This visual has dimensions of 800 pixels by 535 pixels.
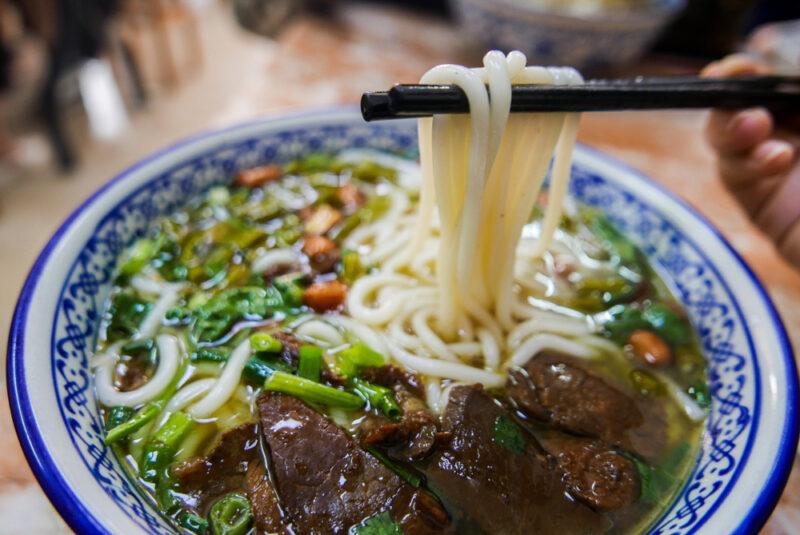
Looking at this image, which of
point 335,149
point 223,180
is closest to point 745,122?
point 335,149

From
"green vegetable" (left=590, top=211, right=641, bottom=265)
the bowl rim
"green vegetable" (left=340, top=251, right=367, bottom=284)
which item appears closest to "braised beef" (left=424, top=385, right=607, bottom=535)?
"green vegetable" (left=340, top=251, right=367, bottom=284)

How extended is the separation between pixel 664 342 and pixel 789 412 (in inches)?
21.6

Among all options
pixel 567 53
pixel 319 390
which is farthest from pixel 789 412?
pixel 567 53

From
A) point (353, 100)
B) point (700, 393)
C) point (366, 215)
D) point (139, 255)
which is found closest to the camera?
point (700, 393)

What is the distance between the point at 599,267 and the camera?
2.44 meters

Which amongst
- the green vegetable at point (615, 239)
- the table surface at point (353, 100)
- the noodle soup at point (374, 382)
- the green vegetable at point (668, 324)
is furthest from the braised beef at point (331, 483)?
the green vegetable at point (615, 239)

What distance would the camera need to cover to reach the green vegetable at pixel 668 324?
83.9 inches

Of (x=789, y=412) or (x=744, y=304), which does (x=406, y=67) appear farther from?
(x=789, y=412)

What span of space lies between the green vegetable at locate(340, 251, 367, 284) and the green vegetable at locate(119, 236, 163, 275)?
2.42 ft

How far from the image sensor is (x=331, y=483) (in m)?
1.55

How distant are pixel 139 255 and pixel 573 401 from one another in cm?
167

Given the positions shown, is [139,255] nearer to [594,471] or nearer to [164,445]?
[164,445]

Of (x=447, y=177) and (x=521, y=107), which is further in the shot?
(x=447, y=177)

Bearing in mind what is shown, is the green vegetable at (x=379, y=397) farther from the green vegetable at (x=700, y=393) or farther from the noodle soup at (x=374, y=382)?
the green vegetable at (x=700, y=393)
